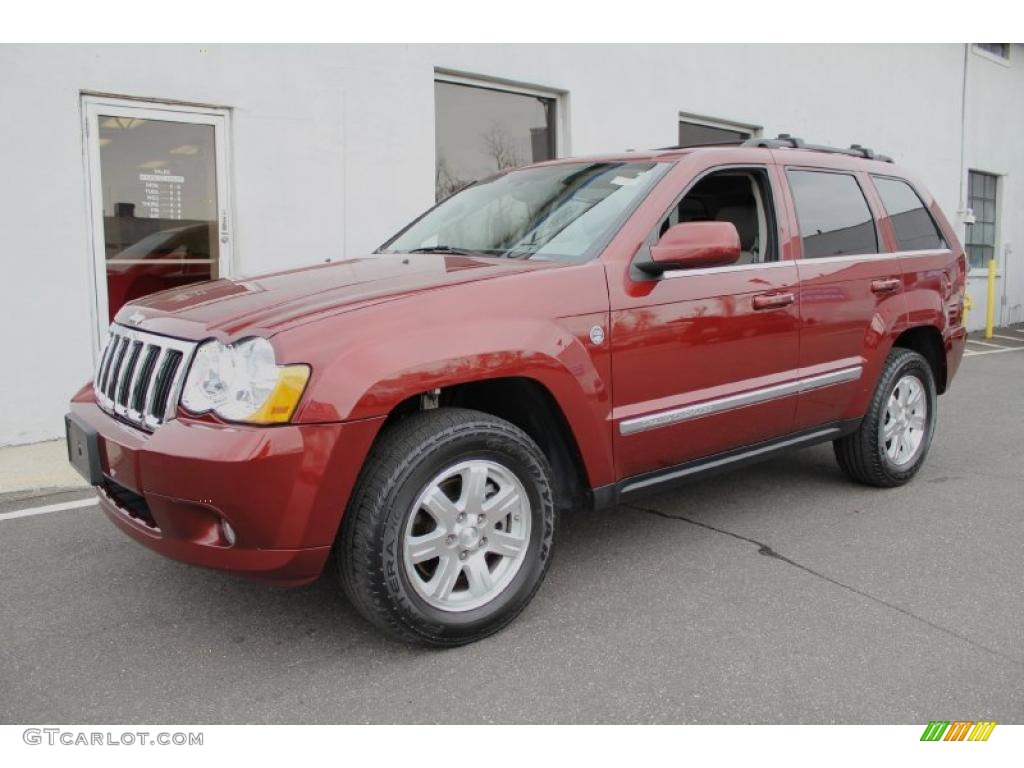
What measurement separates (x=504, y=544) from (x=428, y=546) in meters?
0.31

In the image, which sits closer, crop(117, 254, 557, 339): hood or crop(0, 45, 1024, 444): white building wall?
crop(117, 254, 557, 339): hood

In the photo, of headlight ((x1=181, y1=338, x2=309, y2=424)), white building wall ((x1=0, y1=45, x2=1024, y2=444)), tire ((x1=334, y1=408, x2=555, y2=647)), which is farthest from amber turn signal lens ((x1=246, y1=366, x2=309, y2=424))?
white building wall ((x1=0, y1=45, x2=1024, y2=444))

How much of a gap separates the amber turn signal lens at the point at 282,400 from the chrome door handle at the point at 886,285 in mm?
3041

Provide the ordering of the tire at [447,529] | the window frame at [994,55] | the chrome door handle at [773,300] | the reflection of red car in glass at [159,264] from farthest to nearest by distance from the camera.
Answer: the window frame at [994,55]
the reflection of red car in glass at [159,264]
the chrome door handle at [773,300]
the tire at [447,529]

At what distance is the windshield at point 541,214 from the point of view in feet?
11.4

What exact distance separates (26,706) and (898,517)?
3744mm

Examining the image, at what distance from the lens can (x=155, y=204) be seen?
21.5ft

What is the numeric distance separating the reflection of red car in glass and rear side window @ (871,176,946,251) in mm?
4755

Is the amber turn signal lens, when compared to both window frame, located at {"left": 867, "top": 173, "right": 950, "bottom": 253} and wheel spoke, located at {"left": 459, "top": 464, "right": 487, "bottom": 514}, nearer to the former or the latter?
wheel spoke, located at {"left": 459, "top": 464, "right": 487, "bottom": 514}

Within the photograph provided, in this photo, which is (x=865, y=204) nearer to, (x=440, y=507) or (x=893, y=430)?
(x=893, y=430)

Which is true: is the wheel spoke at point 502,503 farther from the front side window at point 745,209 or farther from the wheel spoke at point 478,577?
the front side window at point 745,209

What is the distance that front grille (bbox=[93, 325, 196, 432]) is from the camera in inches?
110

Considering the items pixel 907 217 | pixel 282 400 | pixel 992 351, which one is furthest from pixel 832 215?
pixel 992 351

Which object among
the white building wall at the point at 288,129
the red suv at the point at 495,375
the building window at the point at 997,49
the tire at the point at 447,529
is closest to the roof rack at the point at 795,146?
the red suv at the point at 495,375
